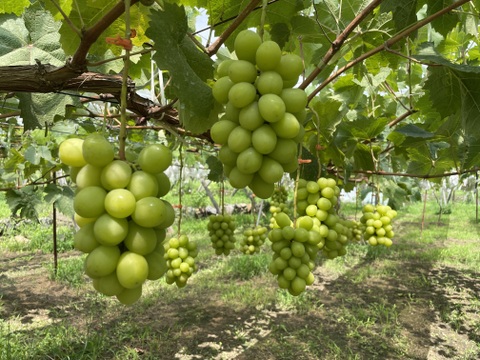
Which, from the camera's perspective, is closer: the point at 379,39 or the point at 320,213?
the point at 320,213

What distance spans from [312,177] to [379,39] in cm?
76

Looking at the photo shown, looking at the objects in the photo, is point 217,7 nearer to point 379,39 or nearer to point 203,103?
point 203,103

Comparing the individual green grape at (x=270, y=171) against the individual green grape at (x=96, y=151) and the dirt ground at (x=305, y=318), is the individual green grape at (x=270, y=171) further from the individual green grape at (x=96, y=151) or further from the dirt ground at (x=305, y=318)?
the dirt ground at (x=305, y=318)

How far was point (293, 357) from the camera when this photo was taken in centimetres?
378

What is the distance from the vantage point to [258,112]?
28.7 inches

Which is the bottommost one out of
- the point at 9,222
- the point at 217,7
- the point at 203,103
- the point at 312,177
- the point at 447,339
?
the point at 447,339

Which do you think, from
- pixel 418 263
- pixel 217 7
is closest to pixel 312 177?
pixel 217 7

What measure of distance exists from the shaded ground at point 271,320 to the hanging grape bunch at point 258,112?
353 cm

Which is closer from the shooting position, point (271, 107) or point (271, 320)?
point (271, 107)

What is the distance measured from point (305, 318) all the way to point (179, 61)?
4501 mm

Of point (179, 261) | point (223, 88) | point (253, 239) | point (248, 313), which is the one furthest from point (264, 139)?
point (248, 313)

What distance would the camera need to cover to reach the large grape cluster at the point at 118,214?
65 cm

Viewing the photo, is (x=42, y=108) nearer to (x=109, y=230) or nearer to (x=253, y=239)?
(x=109, y=230)

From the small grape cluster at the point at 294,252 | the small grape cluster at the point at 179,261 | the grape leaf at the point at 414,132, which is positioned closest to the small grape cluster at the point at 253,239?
the small grape cluster at the point at 179,261
